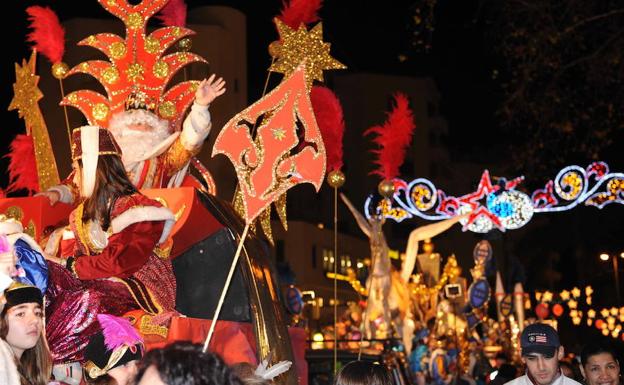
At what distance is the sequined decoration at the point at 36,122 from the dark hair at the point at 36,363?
166 inches

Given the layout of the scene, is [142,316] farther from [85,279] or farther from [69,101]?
[69,101]

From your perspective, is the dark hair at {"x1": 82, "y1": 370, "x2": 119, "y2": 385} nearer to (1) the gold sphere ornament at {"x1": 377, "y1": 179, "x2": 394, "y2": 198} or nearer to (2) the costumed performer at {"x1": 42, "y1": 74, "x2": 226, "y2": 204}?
(2) the costumed performer at {"x1": 42, "y1": 74, "x2": 226, "y2": 204}

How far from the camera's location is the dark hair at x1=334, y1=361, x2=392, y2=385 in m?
4.56

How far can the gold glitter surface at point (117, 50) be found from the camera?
8797 mm

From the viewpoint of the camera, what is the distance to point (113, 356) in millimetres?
4965

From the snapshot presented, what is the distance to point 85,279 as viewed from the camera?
678 centimetres

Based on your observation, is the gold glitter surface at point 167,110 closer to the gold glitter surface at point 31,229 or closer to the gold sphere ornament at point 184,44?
the gold sphere ornament at point 184,44

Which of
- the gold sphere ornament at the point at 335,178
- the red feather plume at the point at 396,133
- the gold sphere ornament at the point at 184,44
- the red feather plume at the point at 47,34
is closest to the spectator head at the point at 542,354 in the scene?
the gold sphere ornament at the point at 335,178

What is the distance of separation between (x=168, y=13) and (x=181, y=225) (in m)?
2.46

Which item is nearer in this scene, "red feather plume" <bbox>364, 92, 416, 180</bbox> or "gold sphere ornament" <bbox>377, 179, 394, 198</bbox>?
"red feather plume" <bbox>364, 92, 416, 180</bbox>

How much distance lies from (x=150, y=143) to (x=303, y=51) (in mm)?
1442

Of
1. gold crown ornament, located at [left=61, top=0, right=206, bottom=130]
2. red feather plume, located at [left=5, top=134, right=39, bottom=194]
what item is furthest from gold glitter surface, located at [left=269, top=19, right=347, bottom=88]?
red feather plume, located at [left=5, top=134, right=39, bottom=194]

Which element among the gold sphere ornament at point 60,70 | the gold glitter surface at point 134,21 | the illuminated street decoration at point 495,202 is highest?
the illuminated street decoration at point 495,202

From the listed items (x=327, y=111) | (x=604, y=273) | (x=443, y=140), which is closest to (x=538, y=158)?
(x=327, y=111)
